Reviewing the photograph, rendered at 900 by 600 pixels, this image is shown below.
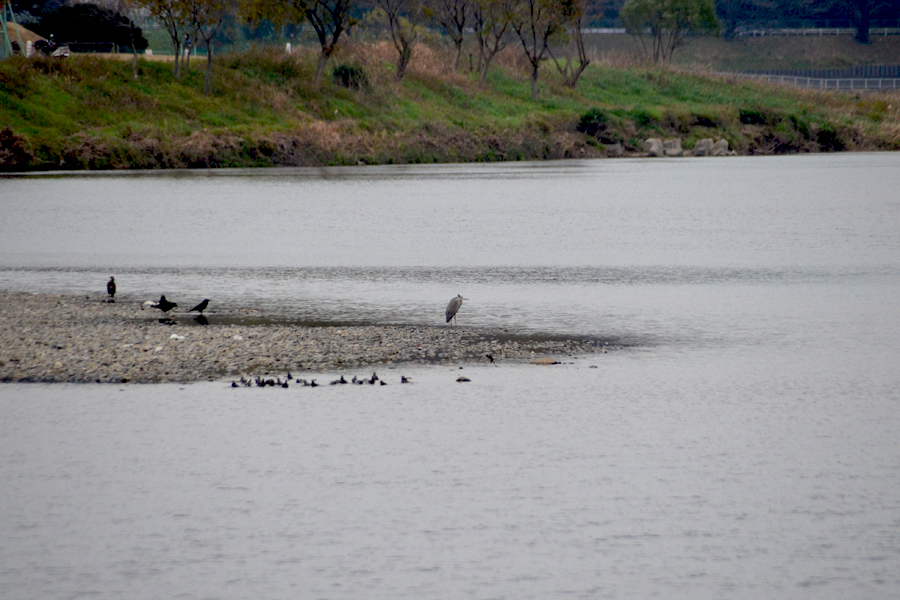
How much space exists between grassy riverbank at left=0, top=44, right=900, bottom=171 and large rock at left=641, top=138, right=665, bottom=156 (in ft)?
2.21

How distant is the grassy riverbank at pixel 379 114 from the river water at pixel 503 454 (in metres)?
28.2

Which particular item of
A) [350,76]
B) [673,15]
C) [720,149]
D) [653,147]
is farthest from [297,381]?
[673,15]

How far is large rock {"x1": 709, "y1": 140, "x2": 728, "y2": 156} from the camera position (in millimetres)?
71562

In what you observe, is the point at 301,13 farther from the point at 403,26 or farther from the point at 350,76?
the point at 403,26

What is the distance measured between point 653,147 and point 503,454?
62103 millimetres

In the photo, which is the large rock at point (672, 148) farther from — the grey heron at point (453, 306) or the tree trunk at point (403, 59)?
the grey heron at point (453, 306)

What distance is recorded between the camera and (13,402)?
11.3 meters

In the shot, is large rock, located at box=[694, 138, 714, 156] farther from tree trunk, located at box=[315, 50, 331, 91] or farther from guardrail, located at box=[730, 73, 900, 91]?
guardrail, located at box=[730, 73, 900, 91]

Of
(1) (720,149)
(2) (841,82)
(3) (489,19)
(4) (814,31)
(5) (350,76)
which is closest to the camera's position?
(5) (350,76)

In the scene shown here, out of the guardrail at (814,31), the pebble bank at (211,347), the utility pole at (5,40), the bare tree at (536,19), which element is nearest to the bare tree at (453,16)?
the bare tree at (536,19)

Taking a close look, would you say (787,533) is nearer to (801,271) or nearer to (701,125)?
(801,271)

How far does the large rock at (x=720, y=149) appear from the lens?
71.6 metres

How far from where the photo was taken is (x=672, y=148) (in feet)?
230

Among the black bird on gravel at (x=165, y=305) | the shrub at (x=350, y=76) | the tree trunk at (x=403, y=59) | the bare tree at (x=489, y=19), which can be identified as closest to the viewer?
the black bird on gravel at (x=165, y=305)
